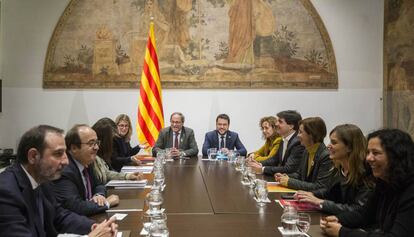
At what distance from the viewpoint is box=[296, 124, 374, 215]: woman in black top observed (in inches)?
106

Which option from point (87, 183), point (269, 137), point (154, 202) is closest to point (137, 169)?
point (87, 183)

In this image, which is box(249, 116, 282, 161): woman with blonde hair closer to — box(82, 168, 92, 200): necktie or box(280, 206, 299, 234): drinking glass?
box(82, 168, 92, 200): necktie

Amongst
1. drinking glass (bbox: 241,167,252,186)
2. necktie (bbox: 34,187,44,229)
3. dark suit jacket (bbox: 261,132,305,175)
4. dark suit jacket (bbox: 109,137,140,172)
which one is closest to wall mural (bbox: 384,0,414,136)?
dark suit jacket (bbox: 261,132,305,175)

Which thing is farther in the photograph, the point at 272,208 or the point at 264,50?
the point at 264,50

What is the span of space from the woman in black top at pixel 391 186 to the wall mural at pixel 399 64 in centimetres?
571

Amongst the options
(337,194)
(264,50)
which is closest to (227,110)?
(264,50)

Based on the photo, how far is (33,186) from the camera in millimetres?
2061

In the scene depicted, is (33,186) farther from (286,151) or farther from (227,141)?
(227,141)

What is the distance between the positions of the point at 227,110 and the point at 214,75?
724 millimetres

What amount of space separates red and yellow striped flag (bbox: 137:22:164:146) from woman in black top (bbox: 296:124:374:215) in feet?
15.0

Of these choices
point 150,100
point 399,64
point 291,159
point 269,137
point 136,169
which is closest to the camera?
point 291,159

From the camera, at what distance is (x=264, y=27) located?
25.6 feet

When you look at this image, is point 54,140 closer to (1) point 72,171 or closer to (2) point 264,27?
(1) point 72,171

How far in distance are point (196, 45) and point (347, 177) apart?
531 cm
